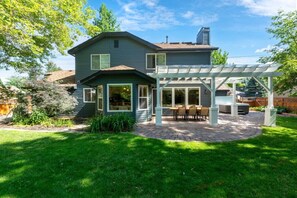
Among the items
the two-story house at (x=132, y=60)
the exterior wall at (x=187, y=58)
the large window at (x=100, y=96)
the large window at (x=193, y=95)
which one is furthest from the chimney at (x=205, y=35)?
the large window at (x=100, y=96)

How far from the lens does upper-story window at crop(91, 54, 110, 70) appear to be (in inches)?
637

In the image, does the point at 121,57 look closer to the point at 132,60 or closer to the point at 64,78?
the point at 132,60

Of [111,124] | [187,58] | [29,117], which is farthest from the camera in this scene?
[187,58]

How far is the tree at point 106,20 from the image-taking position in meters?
29.6

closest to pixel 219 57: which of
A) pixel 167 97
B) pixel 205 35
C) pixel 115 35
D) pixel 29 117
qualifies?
pixel 205 35

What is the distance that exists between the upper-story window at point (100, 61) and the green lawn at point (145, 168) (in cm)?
928

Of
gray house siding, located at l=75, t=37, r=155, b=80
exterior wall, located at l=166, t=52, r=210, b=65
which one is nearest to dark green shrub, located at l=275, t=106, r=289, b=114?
exterior wall, located at l=166, t=52, r=210, b=65

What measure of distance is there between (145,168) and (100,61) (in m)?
12.7

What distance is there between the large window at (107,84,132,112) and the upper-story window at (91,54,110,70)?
3.92 m

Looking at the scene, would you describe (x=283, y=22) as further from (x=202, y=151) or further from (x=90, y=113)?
(x=90, y=113)

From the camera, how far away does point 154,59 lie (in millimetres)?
16500

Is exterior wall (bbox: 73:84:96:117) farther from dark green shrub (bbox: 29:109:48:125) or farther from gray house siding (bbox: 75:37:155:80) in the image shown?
dark green shrub (bbox: 29:109:48:125)

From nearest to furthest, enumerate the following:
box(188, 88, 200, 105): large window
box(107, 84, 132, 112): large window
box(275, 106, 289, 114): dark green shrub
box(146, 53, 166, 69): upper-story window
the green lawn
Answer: the green lawn < box(107, 84, 132, 112): large window < box(146, 53, 166, 69): upper-story window < box(188, 88, 200, 105): large window < box(275, 106, 289, 114): dark green shrub

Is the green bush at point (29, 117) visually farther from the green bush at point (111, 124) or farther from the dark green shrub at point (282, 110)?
the dark green shrub at point (282, 110)
